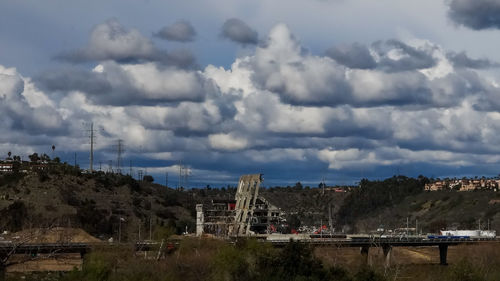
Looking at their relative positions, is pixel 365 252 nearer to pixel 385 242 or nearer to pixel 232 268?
pixel 385 242

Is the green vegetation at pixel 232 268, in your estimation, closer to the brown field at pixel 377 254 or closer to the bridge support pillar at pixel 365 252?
the brown field at pixel 377 254

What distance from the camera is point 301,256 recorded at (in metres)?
104

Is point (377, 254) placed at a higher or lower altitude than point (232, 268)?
lower

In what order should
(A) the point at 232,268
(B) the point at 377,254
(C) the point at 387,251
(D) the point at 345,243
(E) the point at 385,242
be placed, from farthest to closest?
(B) the point at 377,254, (C) the point at 387,251, (E) the point at 385,242, (D) the point at 345,243, (A) the point at 232,268

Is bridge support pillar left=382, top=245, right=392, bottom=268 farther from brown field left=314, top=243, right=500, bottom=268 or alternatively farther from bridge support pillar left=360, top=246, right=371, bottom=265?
bridge support pillar left=360, top=246, right=371, bottom=265

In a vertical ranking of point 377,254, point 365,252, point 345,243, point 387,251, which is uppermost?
point 345,243

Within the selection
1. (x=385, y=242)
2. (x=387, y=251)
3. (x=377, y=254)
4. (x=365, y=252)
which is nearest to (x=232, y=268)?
(x=385, y=242)

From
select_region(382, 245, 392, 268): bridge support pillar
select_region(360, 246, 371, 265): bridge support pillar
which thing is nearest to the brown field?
select_region(360, 246, 371, 265): bridge support pillar

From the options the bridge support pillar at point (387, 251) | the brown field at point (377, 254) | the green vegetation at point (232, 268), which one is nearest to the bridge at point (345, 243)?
the bridge support pillar at point (387, 251)

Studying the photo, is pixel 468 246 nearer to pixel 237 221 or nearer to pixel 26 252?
pixel 237 221

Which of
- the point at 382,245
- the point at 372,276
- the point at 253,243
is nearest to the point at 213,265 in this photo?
the point at 253,243

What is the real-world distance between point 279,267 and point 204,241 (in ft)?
176

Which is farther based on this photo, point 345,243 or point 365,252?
point 365,252

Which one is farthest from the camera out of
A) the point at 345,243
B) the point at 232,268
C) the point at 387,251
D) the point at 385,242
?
the point at 387,251
